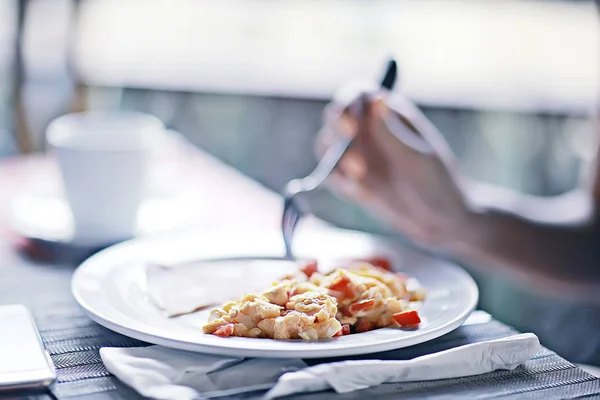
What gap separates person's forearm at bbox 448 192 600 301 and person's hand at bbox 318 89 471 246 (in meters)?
0.04

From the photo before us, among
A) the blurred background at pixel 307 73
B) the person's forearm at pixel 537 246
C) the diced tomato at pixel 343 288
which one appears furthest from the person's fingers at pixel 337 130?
the blurred background at pixel 307 73

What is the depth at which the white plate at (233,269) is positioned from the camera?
2.16 ft

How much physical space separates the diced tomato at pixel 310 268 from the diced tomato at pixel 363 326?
121 mm

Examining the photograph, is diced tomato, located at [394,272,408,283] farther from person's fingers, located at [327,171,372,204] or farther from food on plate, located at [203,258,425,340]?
person's fingers, located at [327,171,372,204]

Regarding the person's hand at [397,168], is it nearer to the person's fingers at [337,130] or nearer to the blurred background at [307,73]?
the person's fingers at [337,130]

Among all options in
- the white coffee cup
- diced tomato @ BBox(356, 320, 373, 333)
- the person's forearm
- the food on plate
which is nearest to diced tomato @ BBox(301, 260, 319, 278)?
the food on plate

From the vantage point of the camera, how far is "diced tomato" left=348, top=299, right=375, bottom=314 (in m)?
0.74

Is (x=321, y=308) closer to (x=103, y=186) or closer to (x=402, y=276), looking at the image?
(x=402, y=276)

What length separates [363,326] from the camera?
741 mm

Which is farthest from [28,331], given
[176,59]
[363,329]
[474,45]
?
[474,45]

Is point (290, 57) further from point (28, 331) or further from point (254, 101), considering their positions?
point (28, 331)

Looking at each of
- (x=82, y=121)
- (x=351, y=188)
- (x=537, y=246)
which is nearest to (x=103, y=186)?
(x=82, y=121)

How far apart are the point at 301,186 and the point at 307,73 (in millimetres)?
2043

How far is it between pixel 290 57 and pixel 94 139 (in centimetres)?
205
